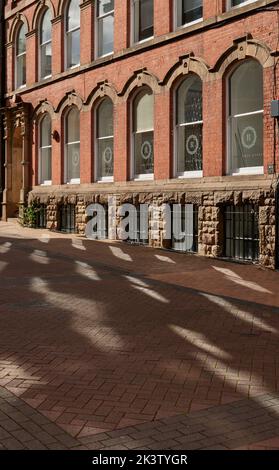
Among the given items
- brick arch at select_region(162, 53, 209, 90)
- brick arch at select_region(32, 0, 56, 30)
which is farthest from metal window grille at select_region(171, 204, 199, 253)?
brick arch at select_region(32, 0, 56, 30)

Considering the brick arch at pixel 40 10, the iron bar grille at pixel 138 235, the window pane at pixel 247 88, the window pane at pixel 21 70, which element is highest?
the brick arch at pixel 40 10

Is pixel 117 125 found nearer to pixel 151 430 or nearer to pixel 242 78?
pixel 242 78

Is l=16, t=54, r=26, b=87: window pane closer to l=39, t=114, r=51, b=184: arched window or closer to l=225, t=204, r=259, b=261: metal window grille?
l=39, t=114, r=51, b=184: arched window

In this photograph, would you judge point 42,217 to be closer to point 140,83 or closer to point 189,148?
point 140,83

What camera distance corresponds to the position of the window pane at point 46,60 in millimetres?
23016

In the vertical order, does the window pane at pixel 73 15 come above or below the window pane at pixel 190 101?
above

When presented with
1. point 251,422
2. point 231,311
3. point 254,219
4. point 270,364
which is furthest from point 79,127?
point 251,422

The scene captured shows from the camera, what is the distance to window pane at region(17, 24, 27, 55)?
24688 mm

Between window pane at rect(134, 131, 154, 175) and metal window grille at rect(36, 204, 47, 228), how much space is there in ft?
18.3

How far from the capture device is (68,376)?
5.76 m

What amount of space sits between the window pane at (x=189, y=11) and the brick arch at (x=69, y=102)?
5.18 metres

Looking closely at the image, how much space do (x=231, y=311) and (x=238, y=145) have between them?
708 cm

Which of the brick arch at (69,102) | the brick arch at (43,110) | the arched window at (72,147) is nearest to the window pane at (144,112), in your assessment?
the brick arch at (69,102)

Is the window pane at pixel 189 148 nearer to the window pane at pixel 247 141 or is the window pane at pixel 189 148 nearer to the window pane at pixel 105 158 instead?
the window pane at pixel 247 141
